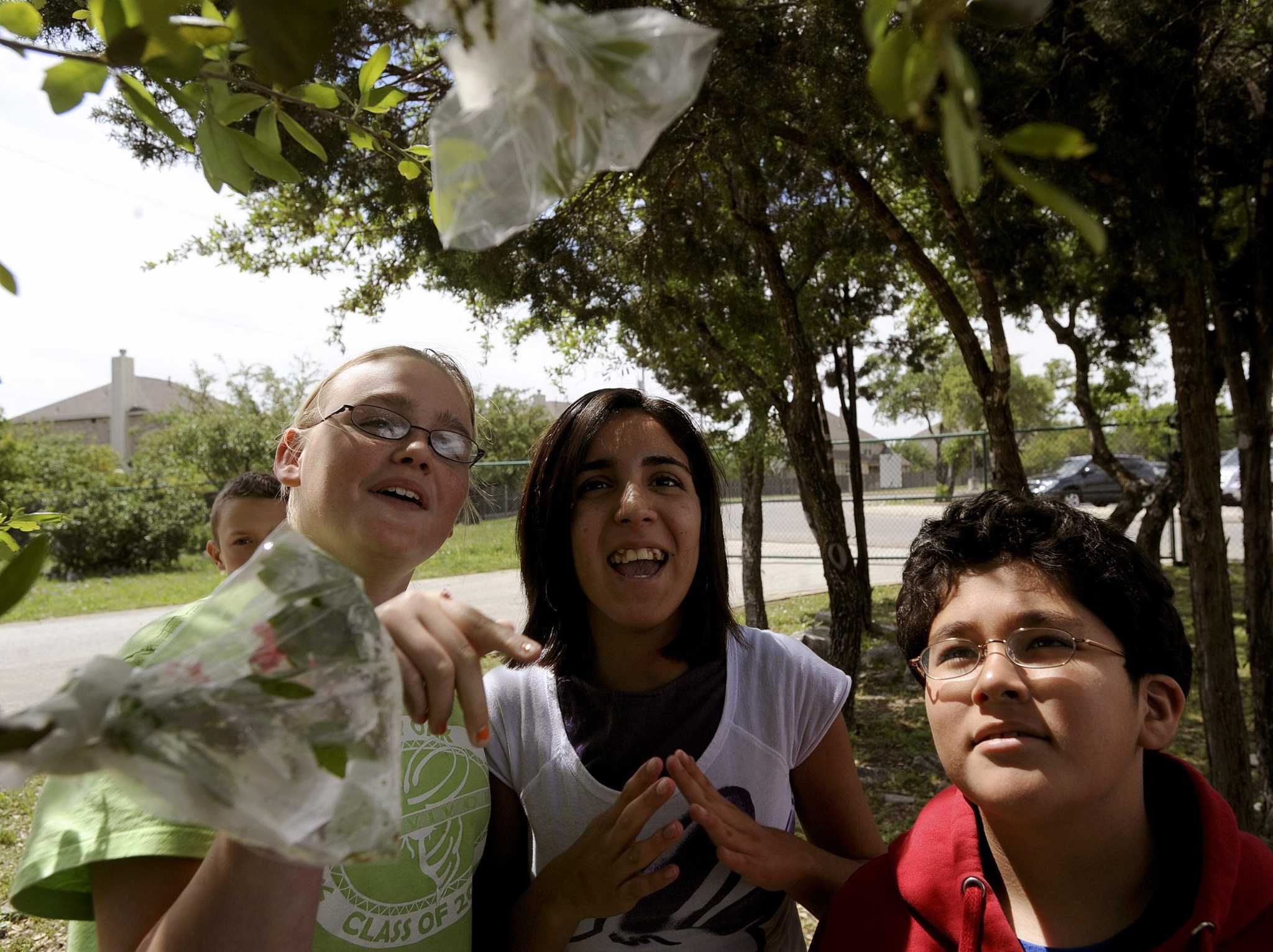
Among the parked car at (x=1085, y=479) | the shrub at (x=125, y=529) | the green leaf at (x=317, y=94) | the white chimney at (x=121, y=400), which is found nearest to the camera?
the green leaf at (x=317, y=94)

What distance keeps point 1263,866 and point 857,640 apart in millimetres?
4571

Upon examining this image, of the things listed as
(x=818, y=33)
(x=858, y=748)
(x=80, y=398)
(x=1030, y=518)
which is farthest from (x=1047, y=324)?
(x=80, y=398)

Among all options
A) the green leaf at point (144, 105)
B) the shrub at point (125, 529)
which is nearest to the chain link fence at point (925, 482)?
the shrub at point (125, 529)

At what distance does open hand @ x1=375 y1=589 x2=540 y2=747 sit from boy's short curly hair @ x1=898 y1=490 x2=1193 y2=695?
39.1 inches

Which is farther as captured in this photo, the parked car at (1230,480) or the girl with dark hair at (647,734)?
the parked car at (1230,480)

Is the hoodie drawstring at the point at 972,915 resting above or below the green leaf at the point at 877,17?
below

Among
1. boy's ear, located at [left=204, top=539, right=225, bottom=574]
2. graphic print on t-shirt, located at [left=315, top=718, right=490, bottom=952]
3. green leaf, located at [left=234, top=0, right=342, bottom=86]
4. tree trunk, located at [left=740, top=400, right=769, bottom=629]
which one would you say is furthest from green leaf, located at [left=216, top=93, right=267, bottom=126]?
tree trunk, located at [left=740, top=400, right=769, bottom=629]

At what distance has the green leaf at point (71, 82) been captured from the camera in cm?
62

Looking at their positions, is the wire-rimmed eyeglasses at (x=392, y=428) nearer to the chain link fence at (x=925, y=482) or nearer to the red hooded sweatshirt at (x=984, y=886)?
the red hooded sweatshirt at (x=984, y=886)

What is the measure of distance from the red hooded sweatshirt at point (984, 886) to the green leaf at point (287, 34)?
1.37 meters

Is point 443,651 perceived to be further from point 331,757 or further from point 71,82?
point 71,82

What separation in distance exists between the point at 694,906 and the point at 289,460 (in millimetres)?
1036

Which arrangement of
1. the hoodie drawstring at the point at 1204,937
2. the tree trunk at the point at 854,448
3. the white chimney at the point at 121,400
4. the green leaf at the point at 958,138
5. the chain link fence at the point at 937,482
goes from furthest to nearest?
the white chimney at the point at 121,400
the chain link fence at the point at 937,482
the tree trunk at the point at 854,448
the hoodie drawstring at the point at 1204,937
the green leaf at the point at 958,138

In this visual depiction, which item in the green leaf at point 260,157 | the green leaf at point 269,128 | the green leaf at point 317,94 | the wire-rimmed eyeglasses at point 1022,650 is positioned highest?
the green leaf at point 317,94
